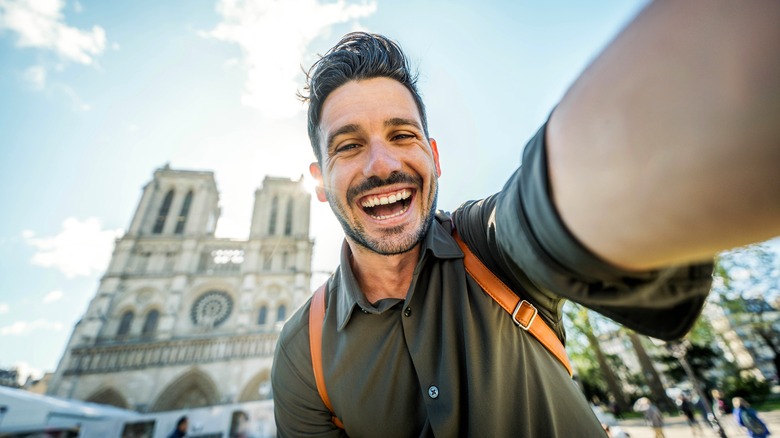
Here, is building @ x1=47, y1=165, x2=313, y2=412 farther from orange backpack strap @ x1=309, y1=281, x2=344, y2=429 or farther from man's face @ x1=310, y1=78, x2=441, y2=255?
man's face @ x1=310, y1=78, x2=441, y2=255

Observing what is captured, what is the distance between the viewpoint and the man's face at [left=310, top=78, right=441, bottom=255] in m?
1.25

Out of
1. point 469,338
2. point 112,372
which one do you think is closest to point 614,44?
point 469,338

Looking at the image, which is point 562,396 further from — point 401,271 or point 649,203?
point 649,203

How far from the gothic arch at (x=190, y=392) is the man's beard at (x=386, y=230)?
65.8ft

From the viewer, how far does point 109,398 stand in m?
15.7

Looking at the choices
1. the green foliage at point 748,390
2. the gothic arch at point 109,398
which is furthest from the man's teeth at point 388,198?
the gothic arch at point 109,398

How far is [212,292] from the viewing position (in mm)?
20375

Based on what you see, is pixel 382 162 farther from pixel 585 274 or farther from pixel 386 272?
pixel 585 274

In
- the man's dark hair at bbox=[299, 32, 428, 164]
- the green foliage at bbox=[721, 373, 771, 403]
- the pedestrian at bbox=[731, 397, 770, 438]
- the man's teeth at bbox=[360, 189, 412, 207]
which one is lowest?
the green foliage at bbox=[721, 373, 771, 403]

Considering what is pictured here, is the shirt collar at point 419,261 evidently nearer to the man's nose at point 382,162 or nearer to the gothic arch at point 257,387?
the man's nose at point 382,162

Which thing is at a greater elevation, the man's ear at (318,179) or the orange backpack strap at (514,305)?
the man's ear at (318,179)

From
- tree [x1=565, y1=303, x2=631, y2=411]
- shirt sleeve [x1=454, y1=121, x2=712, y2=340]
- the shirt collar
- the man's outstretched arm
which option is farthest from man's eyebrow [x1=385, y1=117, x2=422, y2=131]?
tree [x1=565, y1=303, x2=631, y2=411]

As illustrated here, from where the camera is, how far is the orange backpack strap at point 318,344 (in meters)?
1.28

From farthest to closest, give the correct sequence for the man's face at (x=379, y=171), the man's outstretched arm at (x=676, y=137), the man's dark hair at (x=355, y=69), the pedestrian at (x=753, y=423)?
1. the pedestrian at (x=753, y=423)
2. the man's dark hair at (x=355, y=69)
3. the man's face at (x=379, y=171)
4. the man's outstretched arm at (x=676, y=137)
